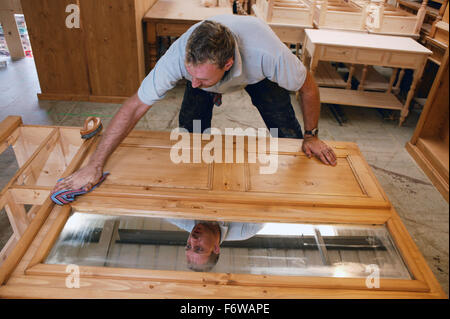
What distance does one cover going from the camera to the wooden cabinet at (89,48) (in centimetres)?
333

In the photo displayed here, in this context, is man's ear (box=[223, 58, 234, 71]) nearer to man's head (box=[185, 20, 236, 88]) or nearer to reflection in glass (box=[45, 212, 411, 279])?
man's head (box=[185, 20, 236, 88])

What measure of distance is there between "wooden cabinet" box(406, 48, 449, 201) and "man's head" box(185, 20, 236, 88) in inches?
42.7

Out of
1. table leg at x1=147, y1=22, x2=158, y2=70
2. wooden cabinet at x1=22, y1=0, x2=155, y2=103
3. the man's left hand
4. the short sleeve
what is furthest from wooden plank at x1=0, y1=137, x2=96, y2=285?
table leg at x1=147, y1=22, x2=158, y2=70

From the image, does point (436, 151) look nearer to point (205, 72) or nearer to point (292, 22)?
point (205, 72)

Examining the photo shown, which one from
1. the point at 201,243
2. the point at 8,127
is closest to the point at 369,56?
the point at 201,243

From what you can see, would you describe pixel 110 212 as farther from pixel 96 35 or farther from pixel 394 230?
pixel 96 35

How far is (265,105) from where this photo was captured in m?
2.24

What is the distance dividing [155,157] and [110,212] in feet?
1.45

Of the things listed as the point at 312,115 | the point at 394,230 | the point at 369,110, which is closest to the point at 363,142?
the point at 369,110

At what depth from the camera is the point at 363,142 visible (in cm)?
345

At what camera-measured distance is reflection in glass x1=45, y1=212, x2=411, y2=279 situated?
3.92ft

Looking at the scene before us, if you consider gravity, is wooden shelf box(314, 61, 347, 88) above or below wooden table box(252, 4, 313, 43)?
below

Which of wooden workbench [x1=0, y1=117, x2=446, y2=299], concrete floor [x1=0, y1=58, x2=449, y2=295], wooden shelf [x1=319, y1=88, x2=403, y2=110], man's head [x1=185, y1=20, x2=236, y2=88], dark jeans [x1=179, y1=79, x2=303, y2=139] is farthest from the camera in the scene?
wooden shelf [x1=319, y1=88, x2=403, y2=110]

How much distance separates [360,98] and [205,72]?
2913mm
